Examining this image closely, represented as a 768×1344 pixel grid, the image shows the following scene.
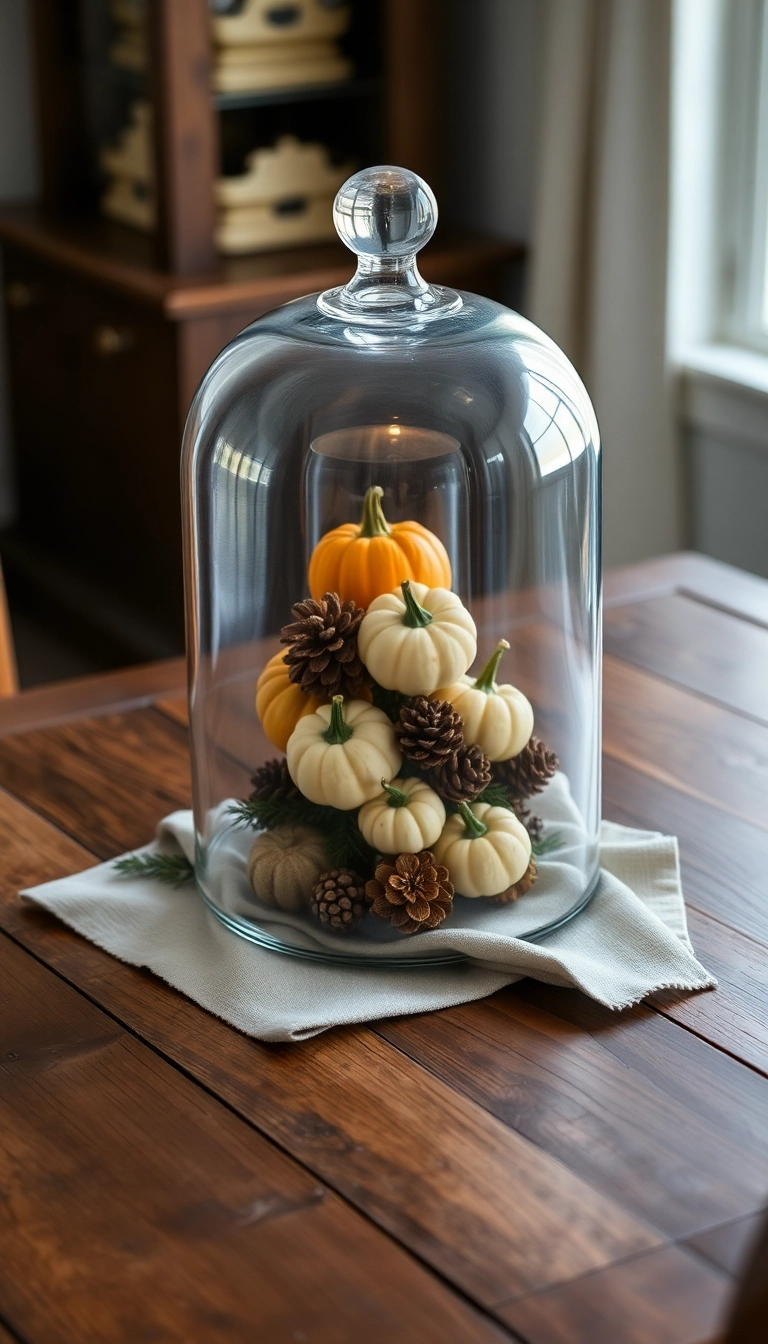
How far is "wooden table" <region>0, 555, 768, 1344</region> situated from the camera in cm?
66

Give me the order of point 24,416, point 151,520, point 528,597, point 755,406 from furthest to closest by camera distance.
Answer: point 24,416, point 151,520, point 755,406, point 528,597

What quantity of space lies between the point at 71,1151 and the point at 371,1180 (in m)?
0.14

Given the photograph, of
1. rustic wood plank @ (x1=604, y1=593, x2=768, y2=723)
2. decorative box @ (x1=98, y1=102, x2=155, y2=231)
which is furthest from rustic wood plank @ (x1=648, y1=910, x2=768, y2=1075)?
decorative box @ (x1=98, y1=102, x2=155, y2=231)

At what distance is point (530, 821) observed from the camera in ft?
3.17

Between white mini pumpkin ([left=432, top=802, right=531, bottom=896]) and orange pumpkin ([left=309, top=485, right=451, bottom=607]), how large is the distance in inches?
5.4

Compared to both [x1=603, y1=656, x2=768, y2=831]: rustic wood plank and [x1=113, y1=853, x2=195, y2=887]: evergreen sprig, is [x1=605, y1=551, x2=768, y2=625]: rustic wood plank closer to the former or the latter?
[x1=603, y1=656, x2=768, y2=831]: rustic wood plank

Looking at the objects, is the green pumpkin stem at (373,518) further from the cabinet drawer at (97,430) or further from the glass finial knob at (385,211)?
the cabinet drawer at (97,430)

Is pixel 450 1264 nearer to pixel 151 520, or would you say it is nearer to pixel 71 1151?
pixel 71 1151

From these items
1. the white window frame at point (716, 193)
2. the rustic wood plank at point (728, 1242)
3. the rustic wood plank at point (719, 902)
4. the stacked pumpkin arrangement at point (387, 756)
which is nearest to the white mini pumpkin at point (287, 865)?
the stacked pumpkin arrangement at point (387, 756)

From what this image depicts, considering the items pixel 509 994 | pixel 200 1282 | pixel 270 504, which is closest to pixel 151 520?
pixel 270 504

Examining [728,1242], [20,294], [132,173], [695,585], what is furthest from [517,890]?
[20,294]

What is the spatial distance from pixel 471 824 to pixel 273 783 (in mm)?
124

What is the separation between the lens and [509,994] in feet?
2.92

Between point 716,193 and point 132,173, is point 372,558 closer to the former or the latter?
point 716,193
